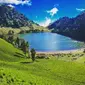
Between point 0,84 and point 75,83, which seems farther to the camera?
point 75,83

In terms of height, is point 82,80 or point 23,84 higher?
point 23,84

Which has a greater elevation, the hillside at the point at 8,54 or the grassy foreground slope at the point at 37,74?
the hillside at the point at 8,54

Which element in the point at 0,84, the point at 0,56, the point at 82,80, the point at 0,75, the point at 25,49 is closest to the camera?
the point at 0,84

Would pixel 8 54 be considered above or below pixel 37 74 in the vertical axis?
above

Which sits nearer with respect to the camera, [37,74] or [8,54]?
[37,74]

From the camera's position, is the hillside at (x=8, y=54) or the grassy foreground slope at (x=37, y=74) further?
the hillside at (x=8, y=54)

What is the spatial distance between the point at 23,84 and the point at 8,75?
2742 mm

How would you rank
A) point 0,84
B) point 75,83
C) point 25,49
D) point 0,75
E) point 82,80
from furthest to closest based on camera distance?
point 25,49 → point 82,80 → point 75,83 → point 0,75 → point 0,84

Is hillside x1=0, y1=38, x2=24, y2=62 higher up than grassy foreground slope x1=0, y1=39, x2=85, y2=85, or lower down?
higher up

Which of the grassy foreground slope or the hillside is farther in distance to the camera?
the hillside

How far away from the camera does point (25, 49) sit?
7126 inches

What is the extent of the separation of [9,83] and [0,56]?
8523cm

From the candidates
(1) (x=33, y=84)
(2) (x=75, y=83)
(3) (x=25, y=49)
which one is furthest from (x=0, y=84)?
(3) (x=25, y=49)

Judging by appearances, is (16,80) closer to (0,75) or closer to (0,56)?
(0,75)
